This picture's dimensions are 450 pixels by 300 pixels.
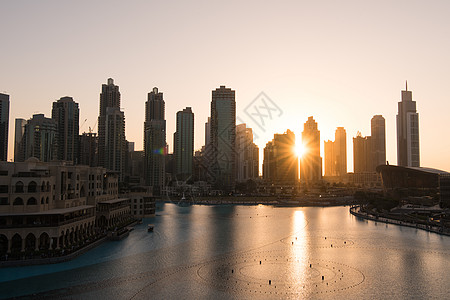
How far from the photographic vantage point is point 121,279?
44.1 meters

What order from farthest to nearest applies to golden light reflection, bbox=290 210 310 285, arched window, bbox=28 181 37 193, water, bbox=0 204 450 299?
arched window, bbox=28 181 37 193 → golden light reflection, bbox=290 210 310 285 → water, bbox=0 204 450 299

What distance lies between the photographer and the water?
3956 centimetres

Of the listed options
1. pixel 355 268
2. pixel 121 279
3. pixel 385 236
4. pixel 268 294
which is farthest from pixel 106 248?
pixel 385 236

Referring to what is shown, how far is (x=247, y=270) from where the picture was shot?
48.6 m

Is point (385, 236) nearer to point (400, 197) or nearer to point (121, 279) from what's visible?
point (121, 279)

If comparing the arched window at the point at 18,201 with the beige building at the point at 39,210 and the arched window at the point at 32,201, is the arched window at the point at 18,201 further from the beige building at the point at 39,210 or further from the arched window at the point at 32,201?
the arched window at the point at 32,201

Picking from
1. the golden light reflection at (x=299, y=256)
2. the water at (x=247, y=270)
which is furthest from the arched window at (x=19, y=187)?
the golden light reflection at (x=299, y=256)

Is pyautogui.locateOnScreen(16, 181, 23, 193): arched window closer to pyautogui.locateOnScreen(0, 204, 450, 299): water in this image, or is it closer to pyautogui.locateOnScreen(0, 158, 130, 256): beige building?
pyautogui.locateOnScreen(0, 158, 130, 256): beige building

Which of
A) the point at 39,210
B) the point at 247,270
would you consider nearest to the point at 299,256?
the point at 247,270

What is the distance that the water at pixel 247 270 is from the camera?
3956 centimetres

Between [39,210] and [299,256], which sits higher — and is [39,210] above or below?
above

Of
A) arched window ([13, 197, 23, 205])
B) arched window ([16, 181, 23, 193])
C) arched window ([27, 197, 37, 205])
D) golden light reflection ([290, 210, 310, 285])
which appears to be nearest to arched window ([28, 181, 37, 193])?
arched window ([16, 181, 23, 193])

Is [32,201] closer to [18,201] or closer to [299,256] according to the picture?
[18,201]

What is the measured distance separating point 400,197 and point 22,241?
157188 mm
